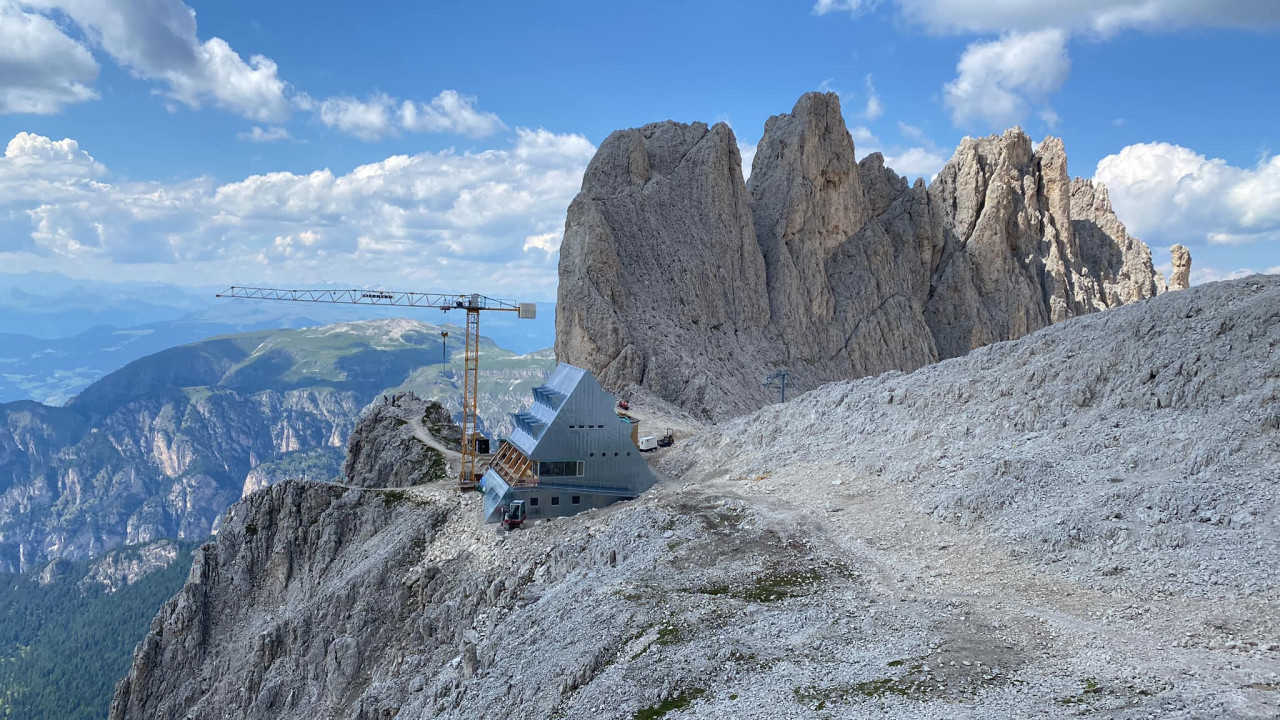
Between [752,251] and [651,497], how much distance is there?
2810 inches

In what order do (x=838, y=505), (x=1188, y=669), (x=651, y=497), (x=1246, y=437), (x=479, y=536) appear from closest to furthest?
1. (x=1188, y=669)
2. (x=1246, y=437)
3. (x=838, y=505)
4. (x=651, y=497)
5. (x=479, y=536)

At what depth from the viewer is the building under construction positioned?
5053cm

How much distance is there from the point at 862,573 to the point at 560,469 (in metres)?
24.8

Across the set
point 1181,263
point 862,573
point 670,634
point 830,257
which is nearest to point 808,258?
point 830,257

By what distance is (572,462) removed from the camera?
2029 inches

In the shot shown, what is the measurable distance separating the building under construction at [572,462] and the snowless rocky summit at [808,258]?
35.2 meters

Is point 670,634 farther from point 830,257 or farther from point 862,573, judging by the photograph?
point 830,257

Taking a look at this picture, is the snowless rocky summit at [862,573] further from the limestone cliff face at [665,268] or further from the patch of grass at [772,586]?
the limestone cliff face at [665,268]

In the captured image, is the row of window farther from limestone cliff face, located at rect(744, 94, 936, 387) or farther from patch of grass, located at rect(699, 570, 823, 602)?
limestone cliff face, located at rect(744, 94, 936, 387)

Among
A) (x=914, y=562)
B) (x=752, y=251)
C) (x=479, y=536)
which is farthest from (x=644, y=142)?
(x=914, y=562)

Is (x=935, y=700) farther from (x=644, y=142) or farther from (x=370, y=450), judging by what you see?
(x=644, y=142)

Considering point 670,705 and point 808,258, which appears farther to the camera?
point 808,258

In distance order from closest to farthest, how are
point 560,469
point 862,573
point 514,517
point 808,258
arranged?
point 862,573 → point 514,517 → point 560,469 → point 808,258

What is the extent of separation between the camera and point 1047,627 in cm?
2427
